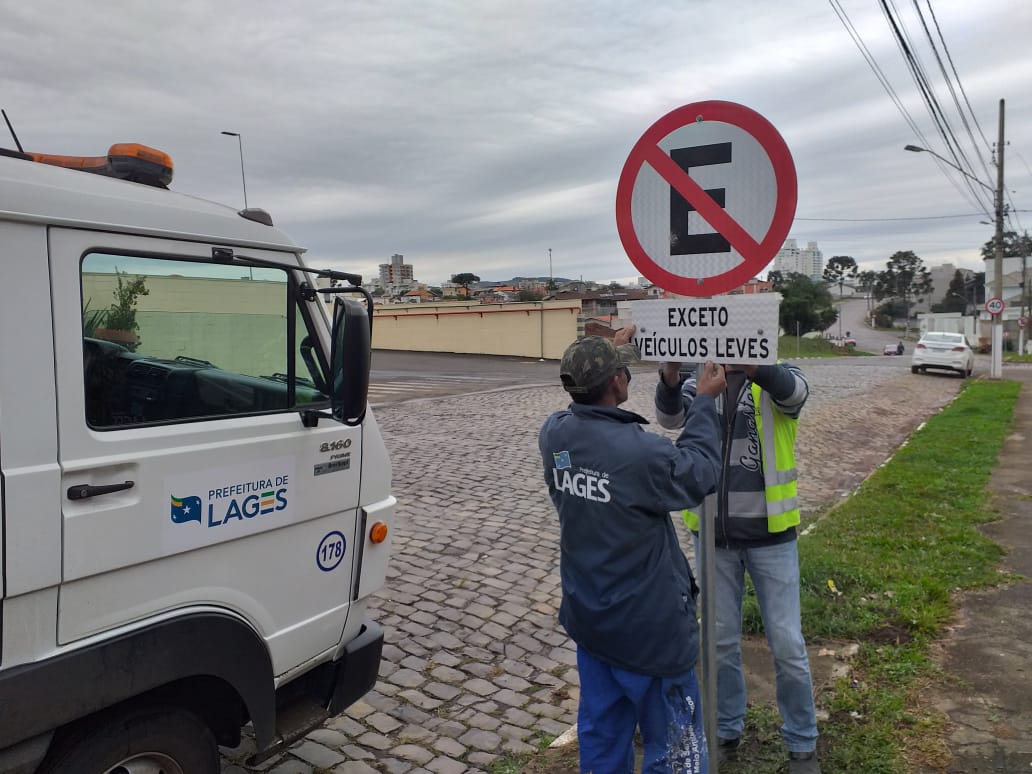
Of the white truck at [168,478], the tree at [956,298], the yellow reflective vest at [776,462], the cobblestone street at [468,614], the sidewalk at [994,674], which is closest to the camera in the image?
the white truck at [168,478]

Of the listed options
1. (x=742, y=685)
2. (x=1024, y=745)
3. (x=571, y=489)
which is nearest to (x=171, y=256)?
(x=571, y=489)

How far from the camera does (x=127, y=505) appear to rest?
244 cm

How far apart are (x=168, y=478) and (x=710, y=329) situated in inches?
75.0

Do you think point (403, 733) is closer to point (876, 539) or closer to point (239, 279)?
point (239, 279)

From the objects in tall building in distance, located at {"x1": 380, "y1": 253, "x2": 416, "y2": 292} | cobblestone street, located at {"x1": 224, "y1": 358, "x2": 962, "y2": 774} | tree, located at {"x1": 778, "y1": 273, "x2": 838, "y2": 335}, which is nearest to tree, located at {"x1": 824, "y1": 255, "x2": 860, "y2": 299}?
tree, located at {"x1": 778, "y1": 273, "x2": 838, "y2": 335}

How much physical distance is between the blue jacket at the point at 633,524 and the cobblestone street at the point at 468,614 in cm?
141

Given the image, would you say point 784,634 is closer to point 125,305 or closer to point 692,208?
point 692,208

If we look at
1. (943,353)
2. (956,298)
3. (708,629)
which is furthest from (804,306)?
(708,629)

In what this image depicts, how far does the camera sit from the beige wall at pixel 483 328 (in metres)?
32.8

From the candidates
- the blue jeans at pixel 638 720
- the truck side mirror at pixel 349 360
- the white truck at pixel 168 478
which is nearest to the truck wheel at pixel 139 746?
the white truck at pixel 168 478

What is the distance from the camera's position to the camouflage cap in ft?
8.84

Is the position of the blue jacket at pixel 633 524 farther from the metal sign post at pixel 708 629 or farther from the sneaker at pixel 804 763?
the sneaker at pixel 804 763

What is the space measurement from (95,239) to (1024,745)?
4279 mm

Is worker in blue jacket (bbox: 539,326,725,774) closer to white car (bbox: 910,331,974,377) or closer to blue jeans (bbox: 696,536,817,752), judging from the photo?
blue jeans (bbox: 696,536,817,752)
